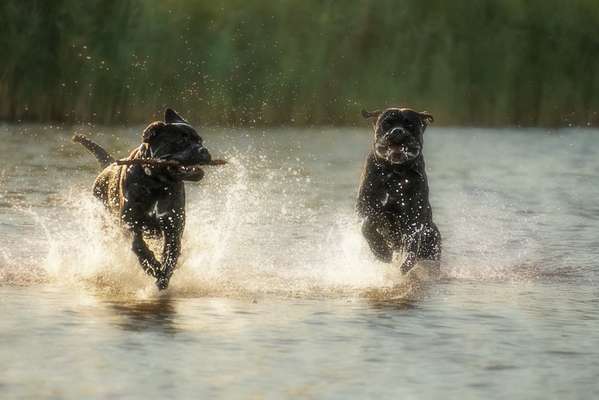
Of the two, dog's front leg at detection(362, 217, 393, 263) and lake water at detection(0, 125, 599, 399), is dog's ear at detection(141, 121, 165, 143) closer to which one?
lake water at detection(0, 125, 599, 399)

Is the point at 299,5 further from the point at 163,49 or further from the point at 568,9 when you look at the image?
the point at 568,9

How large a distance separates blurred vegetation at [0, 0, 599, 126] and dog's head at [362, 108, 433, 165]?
781 inches

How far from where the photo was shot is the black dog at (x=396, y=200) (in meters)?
12.2

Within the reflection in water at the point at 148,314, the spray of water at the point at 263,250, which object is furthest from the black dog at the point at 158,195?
the reflection in water at the point at 148,314

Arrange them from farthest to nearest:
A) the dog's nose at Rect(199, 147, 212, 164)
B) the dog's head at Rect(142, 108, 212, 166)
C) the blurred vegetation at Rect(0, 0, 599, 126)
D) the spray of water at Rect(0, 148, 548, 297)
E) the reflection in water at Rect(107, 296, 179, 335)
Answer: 1. the blurred vegetation at Rect(0, 0, 599, 126)
2. the spray of water at Rect(0, 148, 548, 297)
3. the dog's head at Rect(142, 108, 212, 166)
4. the dog's nose at Rect(199, 147, 212, 164)
5. the reflection in water at Rect(107, 296, 179, 335)

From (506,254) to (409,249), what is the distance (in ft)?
6.63

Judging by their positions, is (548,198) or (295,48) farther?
(295,48)

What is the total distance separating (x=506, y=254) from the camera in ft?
45.8

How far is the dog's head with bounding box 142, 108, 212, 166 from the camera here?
35.6 feet

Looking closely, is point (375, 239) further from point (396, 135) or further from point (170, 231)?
point (170, 231)

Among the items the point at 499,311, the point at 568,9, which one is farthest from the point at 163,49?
the point at 499,311

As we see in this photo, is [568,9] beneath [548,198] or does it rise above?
above

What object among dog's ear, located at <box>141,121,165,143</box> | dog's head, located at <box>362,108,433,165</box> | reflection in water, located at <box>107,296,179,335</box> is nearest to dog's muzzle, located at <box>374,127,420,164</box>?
dog's head, located at <box>362,108,433,165</box>

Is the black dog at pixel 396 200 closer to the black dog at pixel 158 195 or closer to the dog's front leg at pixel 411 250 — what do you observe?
the dog's front leg at pixel 411 250
